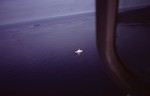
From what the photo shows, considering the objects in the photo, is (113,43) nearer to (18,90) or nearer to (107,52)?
(107,52)

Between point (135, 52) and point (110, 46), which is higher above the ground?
point (110, 46)

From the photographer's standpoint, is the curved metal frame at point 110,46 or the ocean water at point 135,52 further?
the ocean water at point 135,52

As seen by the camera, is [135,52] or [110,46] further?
[135,52]

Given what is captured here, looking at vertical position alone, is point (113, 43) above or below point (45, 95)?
above

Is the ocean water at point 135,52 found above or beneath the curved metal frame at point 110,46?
beneath

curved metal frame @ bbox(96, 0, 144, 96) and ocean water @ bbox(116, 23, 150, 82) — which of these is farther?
ocean water @ bbox(116, 23, 150, 82)

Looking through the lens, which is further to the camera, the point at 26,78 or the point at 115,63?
the point at 26,78

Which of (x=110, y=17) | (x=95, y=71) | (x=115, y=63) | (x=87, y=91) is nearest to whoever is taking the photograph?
(x=110, y=17)

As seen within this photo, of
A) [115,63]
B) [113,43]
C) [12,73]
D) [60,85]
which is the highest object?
[113,43]

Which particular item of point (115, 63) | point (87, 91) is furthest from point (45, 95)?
point (115, 63)

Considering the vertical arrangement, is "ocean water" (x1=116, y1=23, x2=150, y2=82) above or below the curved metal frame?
below

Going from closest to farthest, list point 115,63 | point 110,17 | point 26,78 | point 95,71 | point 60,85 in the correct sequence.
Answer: point 110,17
point 115,63
point 60,85
point 95,71
point 26,78
